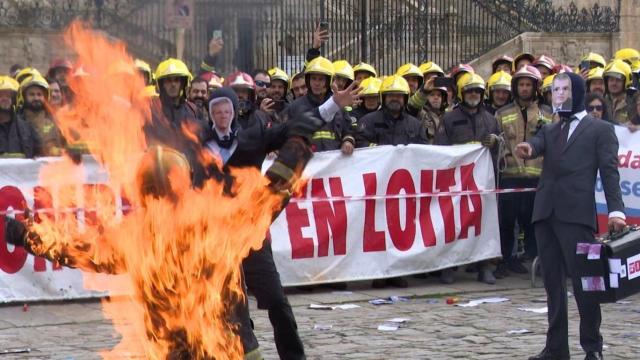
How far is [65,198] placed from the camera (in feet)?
37.9

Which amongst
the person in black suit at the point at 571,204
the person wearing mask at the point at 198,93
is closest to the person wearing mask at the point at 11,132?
the person wearing mask at the point at 198,93

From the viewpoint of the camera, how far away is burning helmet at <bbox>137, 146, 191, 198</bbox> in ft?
22.9

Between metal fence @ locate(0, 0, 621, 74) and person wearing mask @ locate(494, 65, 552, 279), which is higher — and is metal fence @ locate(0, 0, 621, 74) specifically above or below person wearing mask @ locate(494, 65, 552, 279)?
above

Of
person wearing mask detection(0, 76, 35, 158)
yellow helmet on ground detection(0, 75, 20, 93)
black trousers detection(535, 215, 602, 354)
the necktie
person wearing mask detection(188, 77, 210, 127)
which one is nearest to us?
black trousers detection(535, 215, 602, 354)

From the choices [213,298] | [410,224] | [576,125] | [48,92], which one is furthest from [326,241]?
[213,298]

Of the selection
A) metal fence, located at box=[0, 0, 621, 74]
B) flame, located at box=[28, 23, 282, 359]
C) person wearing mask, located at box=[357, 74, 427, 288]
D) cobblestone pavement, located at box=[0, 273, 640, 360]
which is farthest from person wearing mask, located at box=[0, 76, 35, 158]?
flame, located at box=[28, 23, 282, 359]

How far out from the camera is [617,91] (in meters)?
14.2

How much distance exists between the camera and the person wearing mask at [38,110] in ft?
40.2

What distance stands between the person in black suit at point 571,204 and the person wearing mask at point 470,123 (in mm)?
4180

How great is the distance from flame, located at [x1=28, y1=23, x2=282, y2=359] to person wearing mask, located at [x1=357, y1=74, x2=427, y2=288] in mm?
5671

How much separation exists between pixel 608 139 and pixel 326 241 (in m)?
4.07

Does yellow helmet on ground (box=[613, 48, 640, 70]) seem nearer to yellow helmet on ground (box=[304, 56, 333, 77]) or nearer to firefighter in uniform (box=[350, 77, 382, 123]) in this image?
firefighter in uniform (box=[350, 77, 382, 123])

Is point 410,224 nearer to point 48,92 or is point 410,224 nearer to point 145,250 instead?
point 48,92

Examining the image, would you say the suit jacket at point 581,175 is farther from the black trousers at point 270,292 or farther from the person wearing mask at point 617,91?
the person wearing mask at point 617,91
